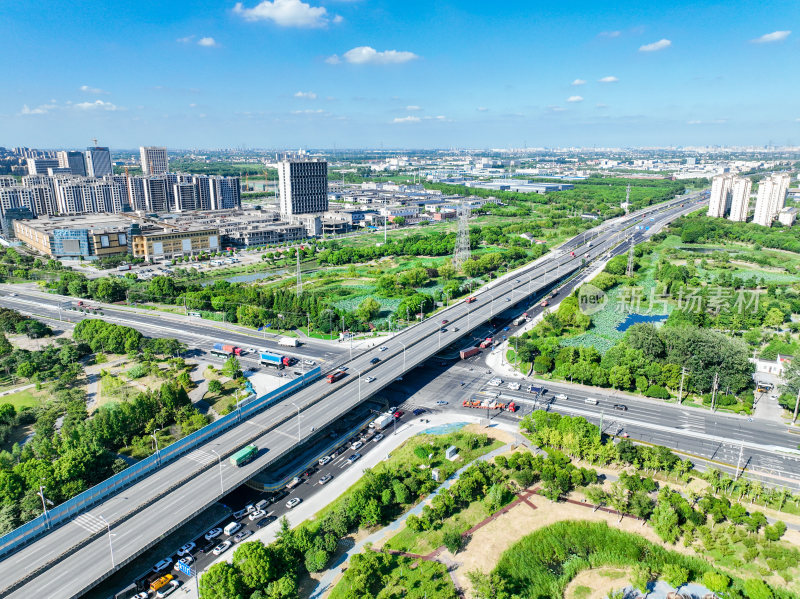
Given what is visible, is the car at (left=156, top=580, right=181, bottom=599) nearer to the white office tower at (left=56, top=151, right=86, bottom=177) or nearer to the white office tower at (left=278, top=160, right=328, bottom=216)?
the white office tower at (left=278, top=160, right=328, bottom=216)

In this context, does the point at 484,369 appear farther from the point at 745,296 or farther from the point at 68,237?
the point at 68,237

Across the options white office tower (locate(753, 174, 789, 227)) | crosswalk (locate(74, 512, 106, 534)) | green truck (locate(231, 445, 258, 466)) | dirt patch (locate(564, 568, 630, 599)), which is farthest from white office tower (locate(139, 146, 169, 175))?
dirt patch (locate(564, 568, 630, 599))

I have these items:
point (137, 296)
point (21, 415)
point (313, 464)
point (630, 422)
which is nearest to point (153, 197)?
point (137, 296)

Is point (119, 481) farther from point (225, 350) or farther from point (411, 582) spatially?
point (225, 350)

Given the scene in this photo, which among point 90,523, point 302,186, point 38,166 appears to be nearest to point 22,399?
point 90,523

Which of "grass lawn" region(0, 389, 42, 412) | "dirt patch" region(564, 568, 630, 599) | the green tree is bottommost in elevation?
"dirt patch" region(564, 568, 630, 599)

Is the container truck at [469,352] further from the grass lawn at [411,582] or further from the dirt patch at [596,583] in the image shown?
the grass lawn at [411,582]
